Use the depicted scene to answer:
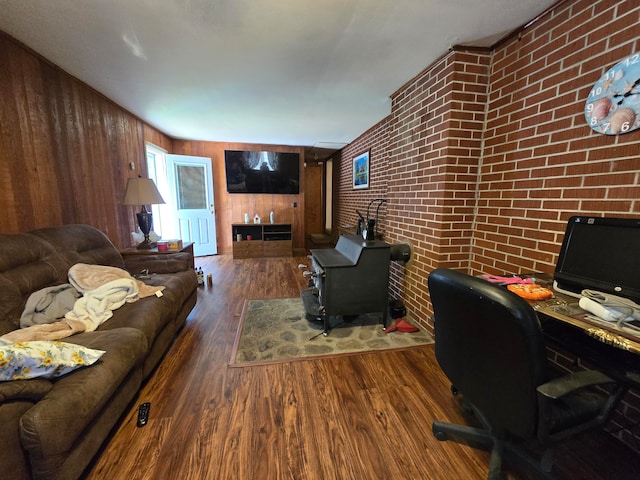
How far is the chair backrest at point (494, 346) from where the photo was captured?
0.76 metres

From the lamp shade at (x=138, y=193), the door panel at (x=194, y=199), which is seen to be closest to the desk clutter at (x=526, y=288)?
the lamp shade at (x=138, y=193)

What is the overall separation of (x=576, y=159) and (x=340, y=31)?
5.20ft

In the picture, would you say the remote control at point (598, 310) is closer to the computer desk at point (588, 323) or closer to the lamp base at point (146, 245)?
the computer desk at point (588, 323)

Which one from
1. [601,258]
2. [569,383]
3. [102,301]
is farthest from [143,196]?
[601,258]

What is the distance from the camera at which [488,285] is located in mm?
809

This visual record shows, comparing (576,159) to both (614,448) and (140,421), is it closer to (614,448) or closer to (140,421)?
(614,448)

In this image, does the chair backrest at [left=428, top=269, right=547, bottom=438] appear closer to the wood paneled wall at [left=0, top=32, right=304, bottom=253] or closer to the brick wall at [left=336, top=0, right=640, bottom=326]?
the brick wall at [left=336, top=0, right=640, bottom=326]

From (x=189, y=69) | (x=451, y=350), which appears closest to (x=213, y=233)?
(x=189, y=69)

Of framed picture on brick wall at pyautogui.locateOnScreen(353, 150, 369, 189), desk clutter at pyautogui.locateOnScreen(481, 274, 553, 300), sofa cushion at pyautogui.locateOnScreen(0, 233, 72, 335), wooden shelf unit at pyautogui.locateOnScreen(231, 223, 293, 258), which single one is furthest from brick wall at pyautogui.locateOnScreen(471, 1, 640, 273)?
wooden shelf unit at pyautogui.locateOnScreen(231, 223, 293, 258)

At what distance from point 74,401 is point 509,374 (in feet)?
5.06

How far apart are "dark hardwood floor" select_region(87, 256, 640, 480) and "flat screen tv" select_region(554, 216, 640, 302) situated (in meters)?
0.81

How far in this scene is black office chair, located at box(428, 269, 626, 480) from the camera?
2.53 ft

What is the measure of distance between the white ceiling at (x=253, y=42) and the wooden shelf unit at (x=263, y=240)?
247 cm

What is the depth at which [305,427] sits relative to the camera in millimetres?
1317
